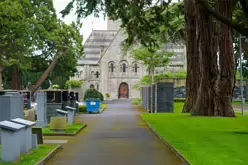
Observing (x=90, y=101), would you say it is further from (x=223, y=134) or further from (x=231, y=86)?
(x=223, y=134)

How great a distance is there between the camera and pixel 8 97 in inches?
560

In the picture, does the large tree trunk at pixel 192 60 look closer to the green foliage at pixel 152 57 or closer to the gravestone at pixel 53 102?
the gravestone at pixel 53 102

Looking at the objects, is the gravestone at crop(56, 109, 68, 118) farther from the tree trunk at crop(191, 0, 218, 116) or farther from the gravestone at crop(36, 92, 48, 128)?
the tree trunk at crop(191, 0, 218, 116)

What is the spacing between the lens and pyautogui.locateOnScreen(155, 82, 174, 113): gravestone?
40375 millimetres

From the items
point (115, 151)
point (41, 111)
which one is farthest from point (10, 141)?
point (41, 111)

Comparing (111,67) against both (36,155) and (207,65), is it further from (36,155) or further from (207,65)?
(36,155)

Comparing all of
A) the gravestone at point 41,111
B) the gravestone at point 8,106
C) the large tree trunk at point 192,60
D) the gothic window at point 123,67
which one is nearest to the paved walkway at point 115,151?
the gravestone at point 8,106

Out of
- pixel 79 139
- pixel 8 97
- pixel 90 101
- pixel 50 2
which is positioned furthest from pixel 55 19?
pixel 8 97

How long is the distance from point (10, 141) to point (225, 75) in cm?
2137

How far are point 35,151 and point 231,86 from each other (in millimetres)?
19692

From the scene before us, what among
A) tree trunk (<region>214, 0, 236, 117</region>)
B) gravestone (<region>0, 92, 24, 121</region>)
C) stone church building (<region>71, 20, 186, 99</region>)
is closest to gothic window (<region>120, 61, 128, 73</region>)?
stone church building (<region>71, 20, 186, 99</region>)

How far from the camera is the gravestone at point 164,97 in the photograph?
132 ft

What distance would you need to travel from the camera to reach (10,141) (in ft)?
37.1

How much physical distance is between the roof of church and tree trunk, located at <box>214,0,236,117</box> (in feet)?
234
